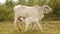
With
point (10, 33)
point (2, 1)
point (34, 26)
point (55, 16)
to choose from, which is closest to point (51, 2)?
point (55, 16)

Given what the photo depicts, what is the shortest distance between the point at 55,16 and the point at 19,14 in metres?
3.22

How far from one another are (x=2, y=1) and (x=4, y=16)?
1.52m

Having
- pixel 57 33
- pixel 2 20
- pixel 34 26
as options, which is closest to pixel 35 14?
pixel 34 26

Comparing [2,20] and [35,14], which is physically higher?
[35,14]

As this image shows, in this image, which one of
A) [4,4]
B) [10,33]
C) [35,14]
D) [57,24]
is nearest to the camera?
[10,33]

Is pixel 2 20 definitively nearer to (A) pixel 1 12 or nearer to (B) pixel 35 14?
(A) pixel 1 12

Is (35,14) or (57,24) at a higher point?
(35,14)

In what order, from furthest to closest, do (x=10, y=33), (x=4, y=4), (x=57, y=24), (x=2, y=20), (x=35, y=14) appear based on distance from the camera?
(x=4, y=4) → (x=2, y=20) → (x=57, y=24) → (x=35, y=14) → (x=10, y=33)

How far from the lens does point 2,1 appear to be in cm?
1201

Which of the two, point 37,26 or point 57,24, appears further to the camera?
point 57,24

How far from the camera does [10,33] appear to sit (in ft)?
24.7

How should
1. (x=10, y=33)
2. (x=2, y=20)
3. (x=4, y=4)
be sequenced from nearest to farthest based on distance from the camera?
(x=10, y=33) → (x=2, y=20) → (x=4, y=4)

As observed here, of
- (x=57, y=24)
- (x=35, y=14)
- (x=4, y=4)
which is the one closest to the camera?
(x=35, y=14)

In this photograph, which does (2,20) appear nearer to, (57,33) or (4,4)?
(4,4)
